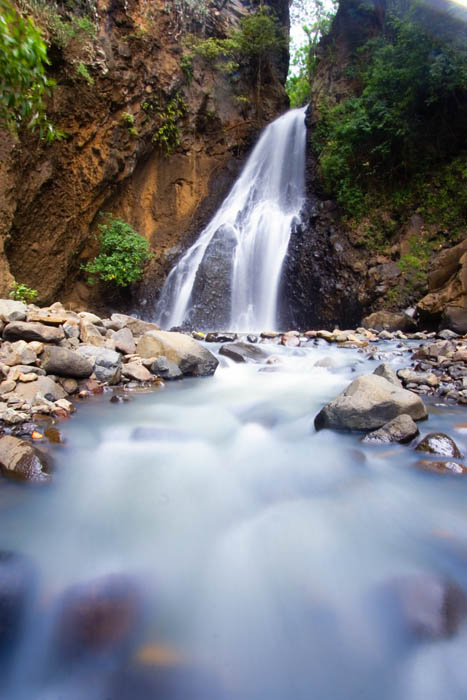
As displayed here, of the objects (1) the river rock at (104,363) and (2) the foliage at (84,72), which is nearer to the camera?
(1) the river rock at (104,363)

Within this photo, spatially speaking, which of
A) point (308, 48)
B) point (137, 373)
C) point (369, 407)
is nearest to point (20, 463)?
point (137, 373)

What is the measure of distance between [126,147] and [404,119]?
692cm

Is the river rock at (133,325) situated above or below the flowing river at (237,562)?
above

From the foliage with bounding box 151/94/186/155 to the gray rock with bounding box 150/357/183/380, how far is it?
29.8 feet

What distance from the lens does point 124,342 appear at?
17.7 ft

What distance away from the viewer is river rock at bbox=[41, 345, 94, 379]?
14.0 feet

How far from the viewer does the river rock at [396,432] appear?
3.02 meters

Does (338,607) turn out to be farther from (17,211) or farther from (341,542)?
(17,211)

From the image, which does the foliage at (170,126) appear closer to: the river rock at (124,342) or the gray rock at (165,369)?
the river rock at (124,342)

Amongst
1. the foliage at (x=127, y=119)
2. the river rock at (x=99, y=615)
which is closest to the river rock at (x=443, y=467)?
the river rock at (x=99, y=615)

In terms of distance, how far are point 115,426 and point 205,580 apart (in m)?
1.97

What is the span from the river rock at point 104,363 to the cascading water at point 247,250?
5506 mm

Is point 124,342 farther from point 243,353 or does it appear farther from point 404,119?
point 404,119

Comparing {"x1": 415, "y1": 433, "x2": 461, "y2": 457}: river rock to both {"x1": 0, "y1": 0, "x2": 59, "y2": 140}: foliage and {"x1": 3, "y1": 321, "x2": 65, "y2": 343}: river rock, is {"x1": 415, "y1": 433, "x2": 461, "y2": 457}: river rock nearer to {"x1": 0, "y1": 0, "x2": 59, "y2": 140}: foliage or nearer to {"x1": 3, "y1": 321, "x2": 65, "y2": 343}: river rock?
{"x1": 0, "y1": 0, "x2": 59, "y2": 140}: foliage
